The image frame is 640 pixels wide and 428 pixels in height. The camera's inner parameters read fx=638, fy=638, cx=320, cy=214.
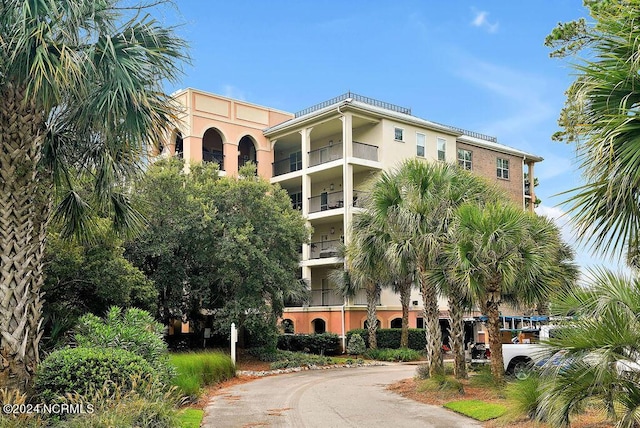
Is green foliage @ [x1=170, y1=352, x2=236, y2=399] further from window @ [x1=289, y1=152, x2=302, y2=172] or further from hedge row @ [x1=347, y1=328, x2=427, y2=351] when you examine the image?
window @ [x1=289, y1=152, x2=302, y2=172]

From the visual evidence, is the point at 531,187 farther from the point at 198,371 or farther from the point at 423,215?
the point at 198,371

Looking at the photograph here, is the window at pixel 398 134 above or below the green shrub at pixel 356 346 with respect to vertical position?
above

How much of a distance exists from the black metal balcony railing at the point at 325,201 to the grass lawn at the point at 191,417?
25773mm

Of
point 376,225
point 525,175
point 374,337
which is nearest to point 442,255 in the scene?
point 376,225

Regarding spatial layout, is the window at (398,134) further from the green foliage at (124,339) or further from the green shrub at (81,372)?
the green shrub at (81,372)

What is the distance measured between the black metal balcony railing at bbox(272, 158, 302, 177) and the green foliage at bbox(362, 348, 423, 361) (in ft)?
48.6

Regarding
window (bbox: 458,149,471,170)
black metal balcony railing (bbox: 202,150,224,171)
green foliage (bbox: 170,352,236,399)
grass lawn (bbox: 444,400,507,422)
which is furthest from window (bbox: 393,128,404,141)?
grass lawn (bbox: 444,400,507,422)

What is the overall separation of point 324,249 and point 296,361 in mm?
12584

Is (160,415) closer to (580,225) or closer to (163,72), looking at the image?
(163,72)

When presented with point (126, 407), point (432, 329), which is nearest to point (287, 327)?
point (432, 329)

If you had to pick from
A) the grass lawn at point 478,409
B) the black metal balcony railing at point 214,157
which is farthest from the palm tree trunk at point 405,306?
the grass lawn at point 478,409

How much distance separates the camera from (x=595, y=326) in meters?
7.65

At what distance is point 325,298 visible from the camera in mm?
39469

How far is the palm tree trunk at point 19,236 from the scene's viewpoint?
32.5ft
